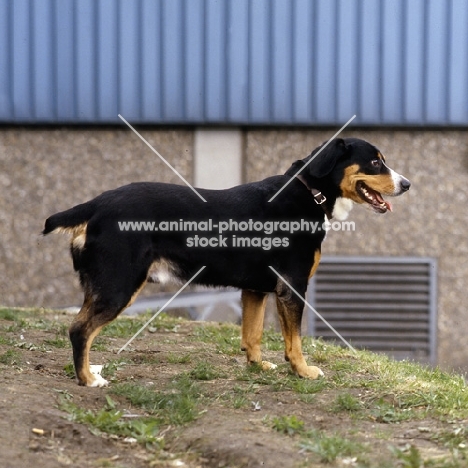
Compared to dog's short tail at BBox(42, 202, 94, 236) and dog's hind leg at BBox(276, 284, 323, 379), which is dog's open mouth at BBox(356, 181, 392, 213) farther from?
dog's short tail at BBox(42, 202, 94, 236)

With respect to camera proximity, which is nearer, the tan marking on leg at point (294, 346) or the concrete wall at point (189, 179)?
the tan marking on leg at point (294, 346)

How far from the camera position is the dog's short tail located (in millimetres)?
5391

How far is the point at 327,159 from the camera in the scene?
5797mm

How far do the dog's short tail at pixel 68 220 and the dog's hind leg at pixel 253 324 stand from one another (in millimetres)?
1261

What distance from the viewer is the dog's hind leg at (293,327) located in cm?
576

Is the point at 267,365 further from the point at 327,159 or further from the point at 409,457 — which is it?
the point at 409,457

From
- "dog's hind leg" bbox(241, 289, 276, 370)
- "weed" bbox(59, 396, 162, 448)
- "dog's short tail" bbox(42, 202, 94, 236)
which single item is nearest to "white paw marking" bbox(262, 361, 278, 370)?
"dog's hind leg" bbox(241, 289, 276, 370)

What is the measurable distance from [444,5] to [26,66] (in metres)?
4.43

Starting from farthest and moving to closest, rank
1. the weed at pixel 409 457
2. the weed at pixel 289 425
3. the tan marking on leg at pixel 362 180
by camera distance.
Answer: the tan marking on leg at pixel 362 180 → the weed at pixel 289 425 → the weed at pixel 409 457

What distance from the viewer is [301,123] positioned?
31.4 feet

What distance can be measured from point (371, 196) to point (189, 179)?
3.94m

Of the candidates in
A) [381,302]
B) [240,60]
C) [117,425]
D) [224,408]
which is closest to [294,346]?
[224,408]

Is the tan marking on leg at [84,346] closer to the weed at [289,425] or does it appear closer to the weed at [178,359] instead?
the weed at [178,359]

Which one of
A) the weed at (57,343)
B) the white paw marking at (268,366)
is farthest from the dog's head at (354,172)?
the weed at (57,343)
